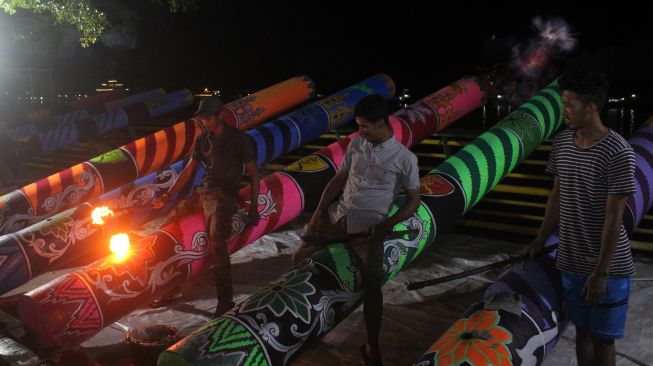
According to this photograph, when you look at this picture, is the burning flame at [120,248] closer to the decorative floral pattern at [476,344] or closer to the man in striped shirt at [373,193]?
A: the man in striped shirt at [373,193]

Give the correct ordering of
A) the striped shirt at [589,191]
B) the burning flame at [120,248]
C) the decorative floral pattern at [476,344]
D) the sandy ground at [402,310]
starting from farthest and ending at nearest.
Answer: the burning flame at [120,248], the sandy ground at [402,310], the decorative floral pattern at [476,344], the striped shirt at [589,191]

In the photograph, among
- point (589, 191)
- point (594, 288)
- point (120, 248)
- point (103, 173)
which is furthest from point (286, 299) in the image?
point (103, 173)

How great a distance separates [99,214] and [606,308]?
534cm

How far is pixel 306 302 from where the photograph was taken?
13.0ft

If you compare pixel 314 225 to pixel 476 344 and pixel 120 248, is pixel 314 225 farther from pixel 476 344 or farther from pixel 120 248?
pixel 120 248

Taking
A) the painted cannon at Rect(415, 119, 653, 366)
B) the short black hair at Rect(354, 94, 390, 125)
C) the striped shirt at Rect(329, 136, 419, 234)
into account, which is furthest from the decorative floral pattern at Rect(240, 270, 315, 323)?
the short black hair at Rect(354, 94, 390, 125)

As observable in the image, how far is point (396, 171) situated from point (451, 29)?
43.8 ft

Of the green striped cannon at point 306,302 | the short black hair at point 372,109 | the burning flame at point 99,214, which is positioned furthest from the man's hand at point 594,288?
the burning flame at point 99,214

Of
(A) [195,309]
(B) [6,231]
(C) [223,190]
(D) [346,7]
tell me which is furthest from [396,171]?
(D) [346,7]

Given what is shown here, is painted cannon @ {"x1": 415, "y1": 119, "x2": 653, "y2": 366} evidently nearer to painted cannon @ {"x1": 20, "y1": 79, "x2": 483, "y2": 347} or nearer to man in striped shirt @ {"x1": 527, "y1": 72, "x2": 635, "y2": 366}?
man in striped shirt @ {"x1": 527, "y1": 72, "x2": 635, "y2": 366}

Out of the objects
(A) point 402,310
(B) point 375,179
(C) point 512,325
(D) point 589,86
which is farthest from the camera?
(A) point 402,310

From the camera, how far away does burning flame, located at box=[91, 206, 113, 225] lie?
21.2ft

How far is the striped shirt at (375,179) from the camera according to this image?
3736 millimetres

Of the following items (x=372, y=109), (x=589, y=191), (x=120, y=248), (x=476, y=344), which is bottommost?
(x=476, y=344)
